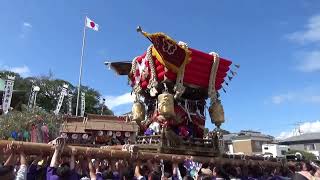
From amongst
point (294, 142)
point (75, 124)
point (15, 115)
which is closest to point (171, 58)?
point (75, 124)

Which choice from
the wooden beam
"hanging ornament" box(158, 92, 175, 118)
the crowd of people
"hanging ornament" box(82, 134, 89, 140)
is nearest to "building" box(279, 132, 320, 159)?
"hanging ornament" box(82, 134, 89, 140)

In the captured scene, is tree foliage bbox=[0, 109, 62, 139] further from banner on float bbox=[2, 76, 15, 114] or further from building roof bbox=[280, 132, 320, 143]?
building roof bbox=[280, 132, 320, 143]

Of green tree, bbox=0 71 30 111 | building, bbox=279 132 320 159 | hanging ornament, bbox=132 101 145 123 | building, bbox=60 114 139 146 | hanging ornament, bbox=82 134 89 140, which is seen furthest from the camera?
building, bbox=279 132 320 159

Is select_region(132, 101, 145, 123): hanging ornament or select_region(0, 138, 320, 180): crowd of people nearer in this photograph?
select_region(0, 138, 320, 180): crowd of people

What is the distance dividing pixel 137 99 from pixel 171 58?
7.48 ft

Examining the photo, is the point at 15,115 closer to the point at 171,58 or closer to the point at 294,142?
the point at 171,58

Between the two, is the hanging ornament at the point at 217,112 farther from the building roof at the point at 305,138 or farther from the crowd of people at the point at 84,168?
the building roof at the point at 305,138

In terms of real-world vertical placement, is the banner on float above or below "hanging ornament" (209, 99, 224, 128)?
above

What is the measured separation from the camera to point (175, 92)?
10164 mm

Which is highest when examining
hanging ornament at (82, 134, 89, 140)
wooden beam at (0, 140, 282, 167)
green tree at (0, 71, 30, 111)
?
green tree at (0, 71, 30, 111)

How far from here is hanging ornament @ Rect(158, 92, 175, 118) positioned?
31.8ft

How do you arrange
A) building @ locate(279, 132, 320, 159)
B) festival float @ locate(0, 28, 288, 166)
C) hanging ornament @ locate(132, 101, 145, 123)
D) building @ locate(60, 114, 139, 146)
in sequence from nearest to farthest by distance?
A: festival float @ locate(0, 28, 288, 166) → hanging ornament @ locate(132, 101, 145, 123) → building @ locate(60, 114, 139, 146) → building @ locate(279, 132, 320, 159)

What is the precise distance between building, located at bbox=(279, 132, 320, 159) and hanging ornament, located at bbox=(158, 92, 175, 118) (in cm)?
6015

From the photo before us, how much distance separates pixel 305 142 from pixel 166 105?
6243cm
